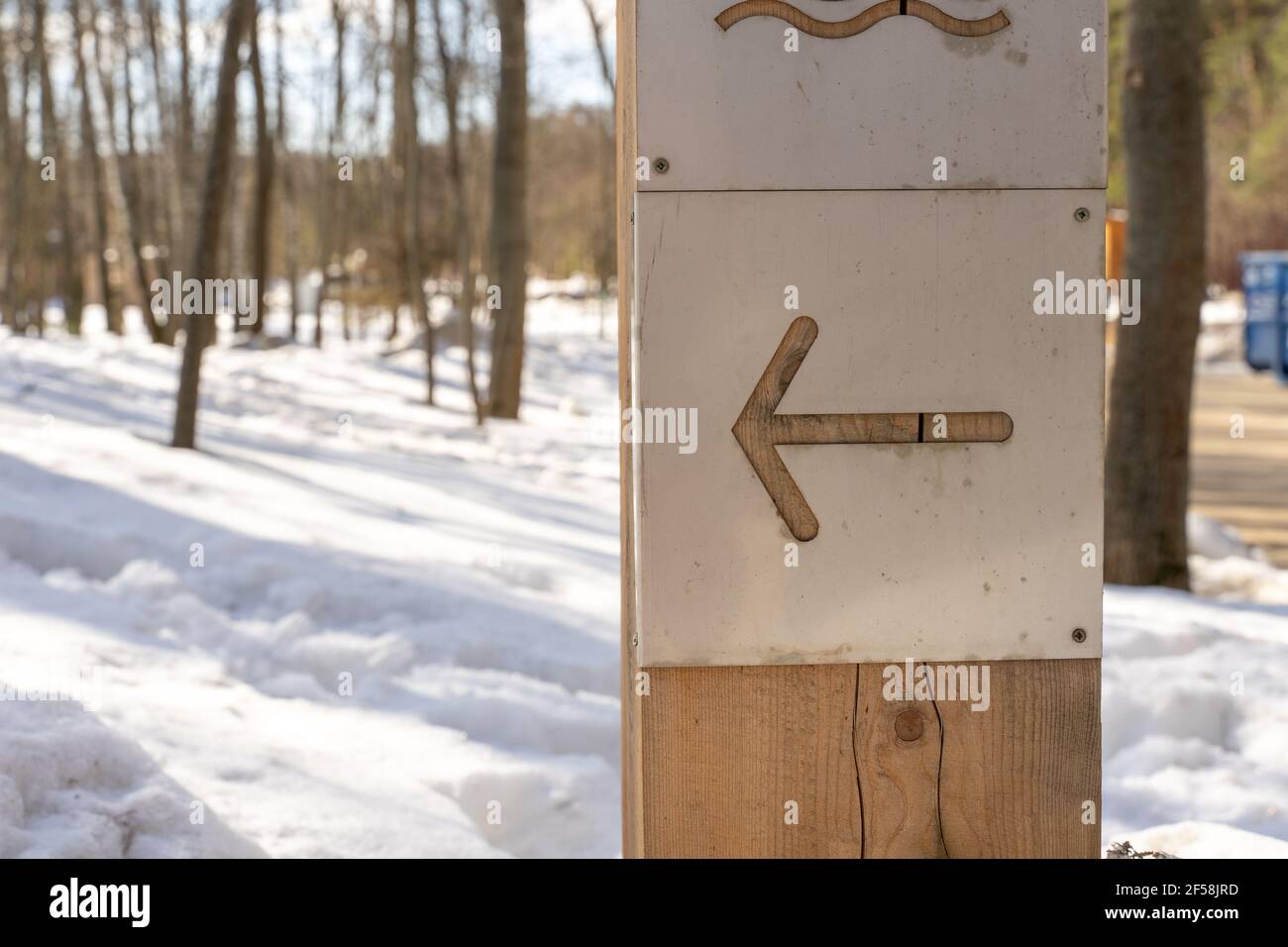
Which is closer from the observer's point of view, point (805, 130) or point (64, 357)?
point (805, 130)

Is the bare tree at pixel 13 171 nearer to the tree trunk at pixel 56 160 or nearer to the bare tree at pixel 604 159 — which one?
the tree trunk at pixel 56 160

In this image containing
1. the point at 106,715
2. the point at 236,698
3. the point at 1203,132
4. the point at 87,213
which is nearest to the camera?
the point at 106,715

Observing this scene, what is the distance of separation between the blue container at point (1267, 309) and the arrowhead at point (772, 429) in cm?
2279

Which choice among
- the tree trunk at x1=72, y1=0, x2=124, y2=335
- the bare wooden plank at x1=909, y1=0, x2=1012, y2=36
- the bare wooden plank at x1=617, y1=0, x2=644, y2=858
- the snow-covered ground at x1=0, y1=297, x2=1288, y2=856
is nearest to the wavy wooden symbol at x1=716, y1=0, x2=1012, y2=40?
the bare wooden plank at x1=909, y1=0, x2=1012, y2=36

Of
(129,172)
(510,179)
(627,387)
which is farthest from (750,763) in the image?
(129,172)

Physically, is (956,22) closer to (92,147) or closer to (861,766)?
(861,766)

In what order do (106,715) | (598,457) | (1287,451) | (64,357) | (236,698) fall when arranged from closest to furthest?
(106,715), (236,698), (598,457), (1287,451), (64,357)

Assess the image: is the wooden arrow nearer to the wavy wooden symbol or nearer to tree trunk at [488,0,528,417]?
the wavy wooden symbol

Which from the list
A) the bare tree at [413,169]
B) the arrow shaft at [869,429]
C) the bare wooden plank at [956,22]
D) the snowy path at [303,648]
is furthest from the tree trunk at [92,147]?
the arrow shaft at [869,429]

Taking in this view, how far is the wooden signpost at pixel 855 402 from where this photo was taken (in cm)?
210
